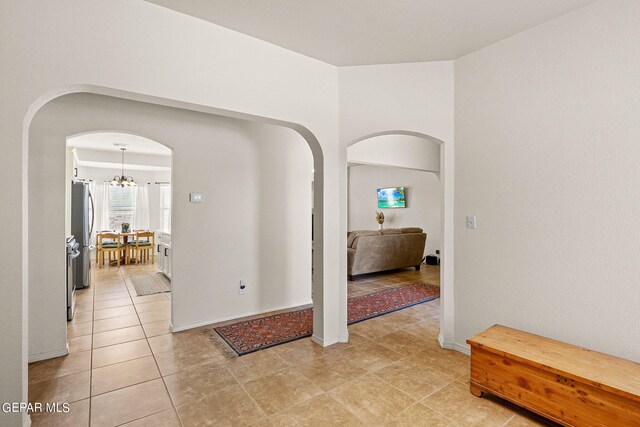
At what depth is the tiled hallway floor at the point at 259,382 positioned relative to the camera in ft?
6.73

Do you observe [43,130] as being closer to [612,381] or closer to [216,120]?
[216,120]

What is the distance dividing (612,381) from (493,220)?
1.33m

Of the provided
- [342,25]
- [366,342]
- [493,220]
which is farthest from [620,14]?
[366,342]

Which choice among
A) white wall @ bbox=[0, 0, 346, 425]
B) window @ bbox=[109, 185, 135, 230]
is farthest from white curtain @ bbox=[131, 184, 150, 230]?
white wall @ bbox=[0, 0, 346, 425]

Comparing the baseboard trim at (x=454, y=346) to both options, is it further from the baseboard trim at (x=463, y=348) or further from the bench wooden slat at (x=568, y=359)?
the bench wooden slat at (x=568, y=359)

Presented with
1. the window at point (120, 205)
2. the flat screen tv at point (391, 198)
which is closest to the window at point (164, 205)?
the window at point (120, 205)

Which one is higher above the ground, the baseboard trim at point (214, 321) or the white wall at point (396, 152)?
the white wall at point (396, 152)

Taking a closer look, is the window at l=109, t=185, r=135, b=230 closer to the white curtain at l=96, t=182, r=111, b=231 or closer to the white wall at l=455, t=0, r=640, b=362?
the white curtain at l=96, t=182, r=111, b=231

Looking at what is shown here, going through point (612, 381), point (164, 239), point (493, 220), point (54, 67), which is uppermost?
point (54, 67)

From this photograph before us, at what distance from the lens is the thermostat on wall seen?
362 cm

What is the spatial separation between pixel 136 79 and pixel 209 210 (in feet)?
6.16

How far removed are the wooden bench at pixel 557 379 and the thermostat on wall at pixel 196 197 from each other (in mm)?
3090

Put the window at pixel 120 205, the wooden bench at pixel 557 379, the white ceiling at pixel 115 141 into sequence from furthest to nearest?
the window at pixel 120 205 < the white ceiling at pixel 115 141 < the wooden bench at pixel 557 379

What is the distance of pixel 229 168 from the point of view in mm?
3906
